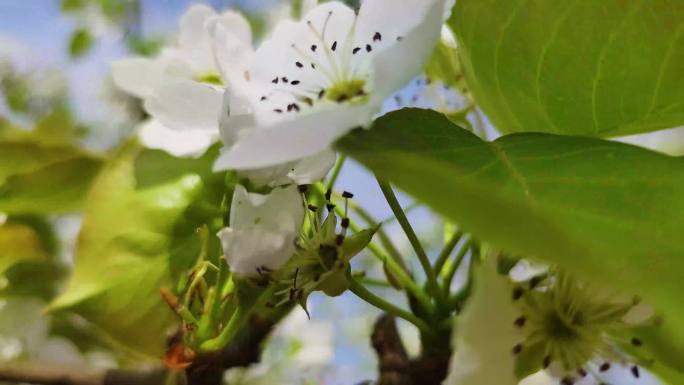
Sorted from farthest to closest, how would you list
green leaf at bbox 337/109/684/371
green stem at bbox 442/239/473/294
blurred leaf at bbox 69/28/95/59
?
blurred leaf at bbox 69/28/95/59, green stem at bbox 442/239/473/294, green leaf at bbox 337/109/684/371

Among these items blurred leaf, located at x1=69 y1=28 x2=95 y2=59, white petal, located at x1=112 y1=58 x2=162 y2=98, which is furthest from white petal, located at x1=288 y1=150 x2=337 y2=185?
blurred leaf, located at x1=69 y1=28 x2=95 y2=59

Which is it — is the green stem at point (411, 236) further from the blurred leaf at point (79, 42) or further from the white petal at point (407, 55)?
the blurred leaf at point (79, 42)

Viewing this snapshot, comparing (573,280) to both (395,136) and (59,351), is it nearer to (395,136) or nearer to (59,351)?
(395,136)

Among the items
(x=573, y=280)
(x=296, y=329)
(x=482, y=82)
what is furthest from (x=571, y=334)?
(x=296, y=329)

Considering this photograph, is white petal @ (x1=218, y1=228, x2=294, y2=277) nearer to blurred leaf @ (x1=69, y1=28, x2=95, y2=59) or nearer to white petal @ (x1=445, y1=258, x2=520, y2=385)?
white petal @ (x1=445, y1=258, x2=520, y2=385)

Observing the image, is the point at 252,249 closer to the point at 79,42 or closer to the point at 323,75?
the point at 323,75

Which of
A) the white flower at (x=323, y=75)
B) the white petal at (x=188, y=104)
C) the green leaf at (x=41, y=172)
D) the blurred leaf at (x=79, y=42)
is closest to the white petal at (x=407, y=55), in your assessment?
the white flower at (x=323, y=75)
